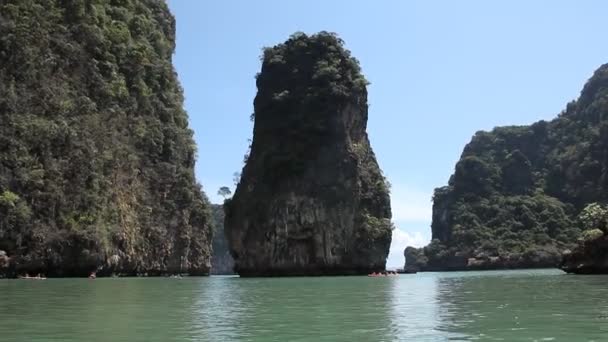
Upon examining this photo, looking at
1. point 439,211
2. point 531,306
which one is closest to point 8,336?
point 531,306

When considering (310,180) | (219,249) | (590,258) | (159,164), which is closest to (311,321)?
(590,258)

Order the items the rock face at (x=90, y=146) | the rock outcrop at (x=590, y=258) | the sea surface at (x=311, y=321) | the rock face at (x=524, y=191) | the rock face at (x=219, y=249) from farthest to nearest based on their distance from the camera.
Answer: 1. the rock face at (x=219, y=249)
2. the rock face at (x=524, y=191)
3. the rock face at (x=90, y=146)
4. the rock outcrop at (x=590, y=258)
5. the sea surface at (x=311, y=321)

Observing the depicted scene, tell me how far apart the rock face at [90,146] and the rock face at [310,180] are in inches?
344

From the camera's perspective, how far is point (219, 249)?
504 ft

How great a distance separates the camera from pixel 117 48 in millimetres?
64375

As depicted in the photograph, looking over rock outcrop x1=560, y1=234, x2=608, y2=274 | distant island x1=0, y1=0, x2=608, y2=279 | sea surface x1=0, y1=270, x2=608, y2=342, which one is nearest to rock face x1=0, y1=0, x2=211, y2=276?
distant island x1=0, y1=0, x2=608, y2=279

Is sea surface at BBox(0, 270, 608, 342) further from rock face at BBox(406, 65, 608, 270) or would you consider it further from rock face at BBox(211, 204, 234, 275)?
rock face at BBox(211, 204, 234, 275)

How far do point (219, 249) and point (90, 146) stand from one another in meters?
103

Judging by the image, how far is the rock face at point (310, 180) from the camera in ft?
211

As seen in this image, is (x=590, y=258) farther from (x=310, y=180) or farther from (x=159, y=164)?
(x=159, y=164)

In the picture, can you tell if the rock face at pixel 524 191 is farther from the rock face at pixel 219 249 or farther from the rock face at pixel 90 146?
the rock face at pixel 90 146

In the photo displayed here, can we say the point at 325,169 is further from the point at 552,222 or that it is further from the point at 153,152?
the point at 552,222

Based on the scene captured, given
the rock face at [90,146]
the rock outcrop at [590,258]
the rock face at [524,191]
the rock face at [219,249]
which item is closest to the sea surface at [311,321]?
the rock outcrop at [590,258]

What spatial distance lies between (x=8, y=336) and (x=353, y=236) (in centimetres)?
5698
